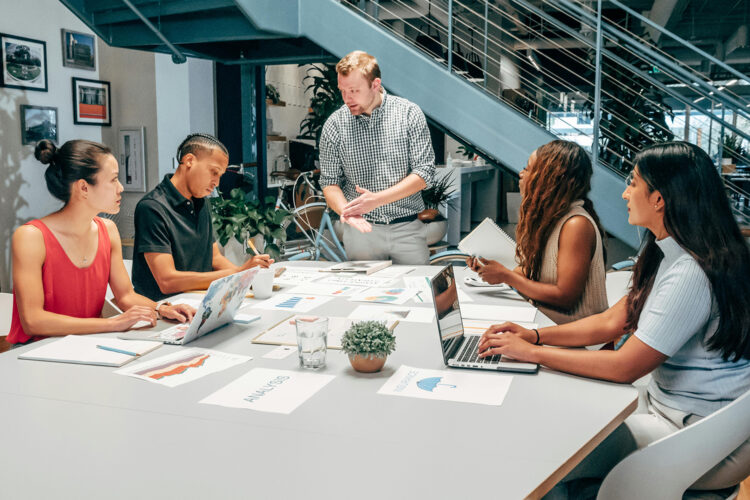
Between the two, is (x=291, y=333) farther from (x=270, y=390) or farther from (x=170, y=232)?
(x=170, y=232)

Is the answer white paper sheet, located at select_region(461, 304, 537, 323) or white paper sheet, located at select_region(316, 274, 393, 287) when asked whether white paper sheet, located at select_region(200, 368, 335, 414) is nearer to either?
white paper sheet, located at select_region(461, 304, 537, 323)

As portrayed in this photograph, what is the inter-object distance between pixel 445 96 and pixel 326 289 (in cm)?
207

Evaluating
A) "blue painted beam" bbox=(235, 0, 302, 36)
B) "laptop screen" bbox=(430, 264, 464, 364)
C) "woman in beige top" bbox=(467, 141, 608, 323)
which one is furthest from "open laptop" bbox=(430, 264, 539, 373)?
"blue painted beam" bbox=(235, 0, 302, 36)

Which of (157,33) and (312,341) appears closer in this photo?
(312,341)

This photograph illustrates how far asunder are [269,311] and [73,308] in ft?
1.96

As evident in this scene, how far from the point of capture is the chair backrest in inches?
46.6

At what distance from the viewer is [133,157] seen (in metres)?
5.59

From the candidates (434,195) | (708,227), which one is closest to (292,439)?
(708,227)

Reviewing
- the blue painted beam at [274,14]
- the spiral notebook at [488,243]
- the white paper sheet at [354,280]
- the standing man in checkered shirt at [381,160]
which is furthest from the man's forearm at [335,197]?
the blue painted beam at [274,14]

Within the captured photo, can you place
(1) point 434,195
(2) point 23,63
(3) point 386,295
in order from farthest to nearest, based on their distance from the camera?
(1) point 434,195, (2) point 23,63, (3) point 386,295

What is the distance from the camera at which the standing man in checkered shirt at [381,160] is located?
2947 mm

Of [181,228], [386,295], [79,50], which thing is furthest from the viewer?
[79,50]

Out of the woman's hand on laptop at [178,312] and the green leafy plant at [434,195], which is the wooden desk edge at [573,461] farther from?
the green leafy plant at [434,195]

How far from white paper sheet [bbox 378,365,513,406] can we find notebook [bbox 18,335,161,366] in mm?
640
